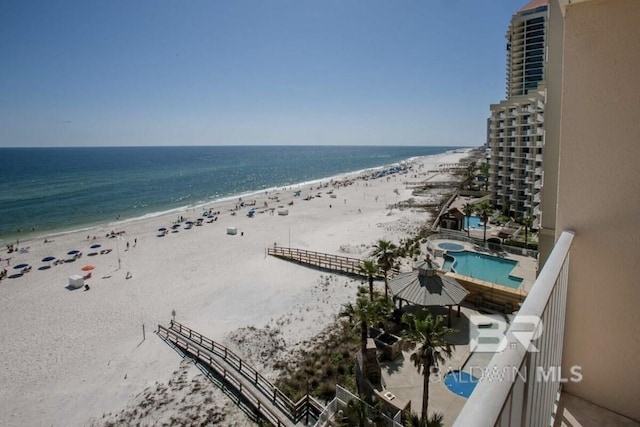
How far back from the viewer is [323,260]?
27.4 metres

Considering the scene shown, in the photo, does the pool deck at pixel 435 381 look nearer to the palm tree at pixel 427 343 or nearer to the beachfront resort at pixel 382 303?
the beachfront resort at pixel 382 303

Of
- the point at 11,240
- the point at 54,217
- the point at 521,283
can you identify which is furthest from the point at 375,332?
the point at 54,217

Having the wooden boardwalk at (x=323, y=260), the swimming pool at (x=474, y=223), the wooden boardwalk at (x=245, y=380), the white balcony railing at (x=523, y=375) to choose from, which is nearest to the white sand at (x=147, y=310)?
the wooden boardwalk at (x=245, y=380)

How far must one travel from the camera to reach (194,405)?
527 inches

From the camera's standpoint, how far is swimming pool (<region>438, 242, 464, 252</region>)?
26547 mm

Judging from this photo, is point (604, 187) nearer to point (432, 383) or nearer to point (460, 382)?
point (432, 383)

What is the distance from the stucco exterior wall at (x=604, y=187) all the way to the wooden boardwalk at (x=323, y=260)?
68.4 ft

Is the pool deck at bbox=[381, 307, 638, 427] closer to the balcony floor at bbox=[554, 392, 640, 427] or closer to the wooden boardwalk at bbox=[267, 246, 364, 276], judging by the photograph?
the balcony floor at bbox=[554, 392, 640, 427]

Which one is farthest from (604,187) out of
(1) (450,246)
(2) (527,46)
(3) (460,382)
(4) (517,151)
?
(2) (527,46)

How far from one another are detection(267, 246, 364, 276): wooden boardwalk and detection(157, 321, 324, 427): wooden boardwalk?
1097cm

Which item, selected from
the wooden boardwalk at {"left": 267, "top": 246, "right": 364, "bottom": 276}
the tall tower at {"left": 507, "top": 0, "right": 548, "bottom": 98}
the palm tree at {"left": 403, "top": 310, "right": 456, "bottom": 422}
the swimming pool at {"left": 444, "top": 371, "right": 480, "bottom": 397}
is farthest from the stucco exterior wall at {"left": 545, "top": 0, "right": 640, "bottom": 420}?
the tall tower at {"left": 507, "top": 0, "right": 548, "bottom": 98}

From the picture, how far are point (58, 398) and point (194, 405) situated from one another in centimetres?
612

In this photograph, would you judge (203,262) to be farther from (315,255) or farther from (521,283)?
(521,283)

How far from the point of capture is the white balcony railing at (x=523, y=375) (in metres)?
1.17
